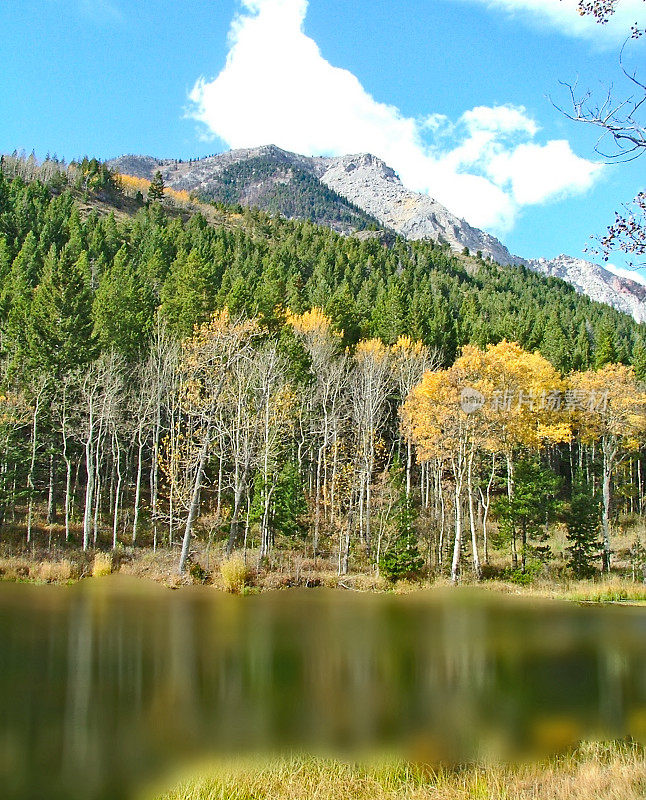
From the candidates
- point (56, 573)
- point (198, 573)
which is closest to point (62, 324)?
point (56, 573)

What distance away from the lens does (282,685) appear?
13188mm

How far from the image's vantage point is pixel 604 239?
7.80 meters

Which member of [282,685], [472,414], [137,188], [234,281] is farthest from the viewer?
[137,188]

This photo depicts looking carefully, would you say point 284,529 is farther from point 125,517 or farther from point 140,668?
point 140,668

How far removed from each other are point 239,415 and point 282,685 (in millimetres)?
22262

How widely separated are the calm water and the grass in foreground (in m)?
0.67

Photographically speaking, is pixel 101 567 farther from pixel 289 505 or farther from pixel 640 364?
pixel 640 364

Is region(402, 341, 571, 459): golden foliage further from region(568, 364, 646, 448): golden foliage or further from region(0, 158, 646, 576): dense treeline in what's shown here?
region(568, 364, 646, 448): golden foliage

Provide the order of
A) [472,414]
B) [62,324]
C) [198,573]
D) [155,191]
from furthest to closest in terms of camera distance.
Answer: [155,191] → [62,324] → [472,414] → [198,573]

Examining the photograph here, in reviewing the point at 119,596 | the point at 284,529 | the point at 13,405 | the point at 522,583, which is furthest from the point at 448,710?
the point at 13,405

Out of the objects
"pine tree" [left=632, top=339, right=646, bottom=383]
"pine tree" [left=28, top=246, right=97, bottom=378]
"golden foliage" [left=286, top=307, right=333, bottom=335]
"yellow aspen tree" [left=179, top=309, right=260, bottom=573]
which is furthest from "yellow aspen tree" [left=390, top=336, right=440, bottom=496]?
"pine tree" [left=632, top=339, right=646, bottom=383]

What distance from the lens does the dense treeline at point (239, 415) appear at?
35938 millimetres

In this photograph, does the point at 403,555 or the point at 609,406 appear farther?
the point at 609,406

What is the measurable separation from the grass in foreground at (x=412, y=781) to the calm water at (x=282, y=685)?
2.19ft
